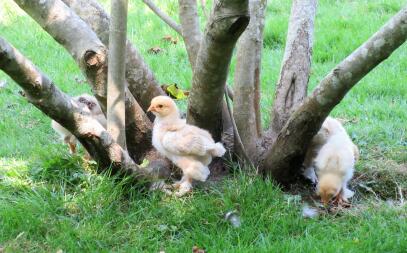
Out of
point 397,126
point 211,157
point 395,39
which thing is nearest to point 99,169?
point 211,157

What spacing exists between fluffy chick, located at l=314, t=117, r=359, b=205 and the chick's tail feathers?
2.36ft

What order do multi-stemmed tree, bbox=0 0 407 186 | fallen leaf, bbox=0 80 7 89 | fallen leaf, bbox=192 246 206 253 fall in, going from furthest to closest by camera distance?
1. fallen leaf, bbox=0 80 7 89
2. fallen leaf, bbox=192 246 206 253
3. multi-stemmed tree, bbox=0 0 407 186

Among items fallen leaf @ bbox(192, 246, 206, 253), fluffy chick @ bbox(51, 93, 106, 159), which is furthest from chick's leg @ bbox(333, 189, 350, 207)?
fluffy chick @ bbox(51, 93, 106, 159)

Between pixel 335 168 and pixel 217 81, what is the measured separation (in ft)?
3.66

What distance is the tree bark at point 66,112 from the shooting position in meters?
3.75

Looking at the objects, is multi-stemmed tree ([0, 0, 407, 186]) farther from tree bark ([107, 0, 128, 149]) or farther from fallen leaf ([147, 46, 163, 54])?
fallen leaf ([147, 46, 163, 54])

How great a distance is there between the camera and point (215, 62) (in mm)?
4363

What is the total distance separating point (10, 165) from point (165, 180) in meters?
1.31

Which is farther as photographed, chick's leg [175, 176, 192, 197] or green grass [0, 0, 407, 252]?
chick's leg [175, 176, 192, 197]

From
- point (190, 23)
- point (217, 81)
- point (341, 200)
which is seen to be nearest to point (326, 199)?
point (341, 200)

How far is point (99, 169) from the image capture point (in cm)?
478

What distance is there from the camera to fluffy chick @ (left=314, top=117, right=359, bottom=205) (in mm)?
4812

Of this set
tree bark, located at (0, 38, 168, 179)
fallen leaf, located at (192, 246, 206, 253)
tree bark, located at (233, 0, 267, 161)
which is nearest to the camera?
tree bark, located at (0, 38, 168, 179)

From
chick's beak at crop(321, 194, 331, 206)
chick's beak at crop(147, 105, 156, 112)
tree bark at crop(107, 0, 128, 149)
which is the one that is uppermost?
tree bark at crop(107, 0, 128, 149)
